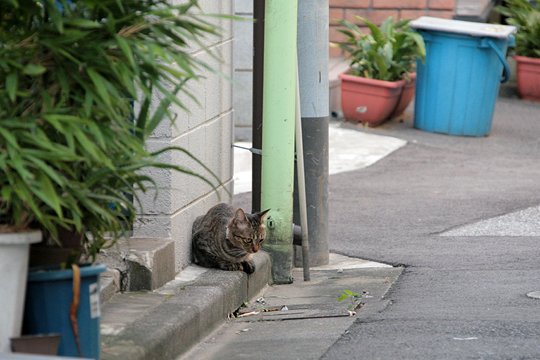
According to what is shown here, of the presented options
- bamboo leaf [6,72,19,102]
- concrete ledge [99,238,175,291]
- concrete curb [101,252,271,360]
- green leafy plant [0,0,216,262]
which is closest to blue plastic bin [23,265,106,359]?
green leafy plant [0,0,216,262]

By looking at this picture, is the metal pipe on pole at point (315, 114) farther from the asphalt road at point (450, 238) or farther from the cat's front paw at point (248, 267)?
the cat's front paw at point (248, 267)

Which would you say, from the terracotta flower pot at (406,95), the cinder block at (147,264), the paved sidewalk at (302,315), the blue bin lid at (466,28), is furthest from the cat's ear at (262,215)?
the terracotta flower pot at (406,95)

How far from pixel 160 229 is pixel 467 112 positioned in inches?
285

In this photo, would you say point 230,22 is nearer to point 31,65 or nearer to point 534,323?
point 534,323

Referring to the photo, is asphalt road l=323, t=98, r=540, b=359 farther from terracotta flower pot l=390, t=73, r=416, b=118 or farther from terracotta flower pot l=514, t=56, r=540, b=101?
terracotta flower pot l=514, t=56, r=540, b=101

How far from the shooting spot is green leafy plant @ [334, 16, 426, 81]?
13.0 metres

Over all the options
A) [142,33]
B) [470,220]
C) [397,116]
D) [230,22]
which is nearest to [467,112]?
[397,116]

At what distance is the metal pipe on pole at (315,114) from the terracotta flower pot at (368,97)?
507 cm

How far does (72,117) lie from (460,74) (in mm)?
9423

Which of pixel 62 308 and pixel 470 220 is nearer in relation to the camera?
pixel 62 308

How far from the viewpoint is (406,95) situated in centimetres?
1356

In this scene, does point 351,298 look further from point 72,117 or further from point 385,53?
point 385,53

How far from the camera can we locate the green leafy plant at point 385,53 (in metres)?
13.0

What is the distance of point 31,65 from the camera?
388 cm
